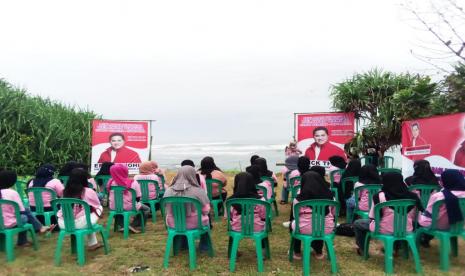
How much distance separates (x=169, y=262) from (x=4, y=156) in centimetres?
809

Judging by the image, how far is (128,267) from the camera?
370cm

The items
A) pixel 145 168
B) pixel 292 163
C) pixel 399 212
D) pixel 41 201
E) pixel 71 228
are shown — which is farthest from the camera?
pixel 292 163

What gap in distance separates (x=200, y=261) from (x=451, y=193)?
257 cm

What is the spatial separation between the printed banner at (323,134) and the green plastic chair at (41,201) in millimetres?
5552

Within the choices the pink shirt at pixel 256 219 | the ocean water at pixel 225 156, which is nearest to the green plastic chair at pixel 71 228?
the pink shirt at pixel 256 219

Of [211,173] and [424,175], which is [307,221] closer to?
[424,175]

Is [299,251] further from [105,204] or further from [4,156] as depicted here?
[4,156]

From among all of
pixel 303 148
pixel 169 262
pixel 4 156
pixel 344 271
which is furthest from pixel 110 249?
pixel 4 156

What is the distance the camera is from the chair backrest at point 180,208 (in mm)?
3613

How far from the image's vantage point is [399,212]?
3.42m

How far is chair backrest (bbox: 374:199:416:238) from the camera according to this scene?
337 centimetres

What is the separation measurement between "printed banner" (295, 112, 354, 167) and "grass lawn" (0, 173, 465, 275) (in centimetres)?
400

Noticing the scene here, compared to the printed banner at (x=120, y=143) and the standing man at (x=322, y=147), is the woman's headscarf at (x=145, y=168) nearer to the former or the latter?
the printed banner at (x=120, y=143)

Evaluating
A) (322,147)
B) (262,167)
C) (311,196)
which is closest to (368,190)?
(311,196)
